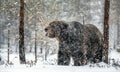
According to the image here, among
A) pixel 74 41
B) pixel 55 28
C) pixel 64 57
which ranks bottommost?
pixel 64 57

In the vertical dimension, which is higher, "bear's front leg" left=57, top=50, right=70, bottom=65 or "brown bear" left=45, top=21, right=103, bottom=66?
"brown bear" left=45, top=21, right=103, bottom=66

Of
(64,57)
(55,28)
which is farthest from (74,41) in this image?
(55,28)

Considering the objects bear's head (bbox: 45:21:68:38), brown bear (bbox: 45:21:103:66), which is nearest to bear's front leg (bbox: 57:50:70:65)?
brown bear (bbox: 45:21:103:66)

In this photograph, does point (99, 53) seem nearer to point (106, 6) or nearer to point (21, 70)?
point (106, 6)

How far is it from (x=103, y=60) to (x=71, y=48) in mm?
Result: 2028

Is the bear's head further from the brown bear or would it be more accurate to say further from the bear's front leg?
the bear's front leg

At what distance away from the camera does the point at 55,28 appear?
14250 mm

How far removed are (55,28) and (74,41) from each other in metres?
1.14

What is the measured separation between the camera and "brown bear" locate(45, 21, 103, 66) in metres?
13.9

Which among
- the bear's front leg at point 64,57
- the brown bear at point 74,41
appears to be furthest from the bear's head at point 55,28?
the bear's front leg at point 64,57

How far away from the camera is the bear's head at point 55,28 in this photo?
46.4ft

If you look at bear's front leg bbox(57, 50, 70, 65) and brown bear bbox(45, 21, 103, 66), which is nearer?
brown bear bbox(45, 21, 103, 66)

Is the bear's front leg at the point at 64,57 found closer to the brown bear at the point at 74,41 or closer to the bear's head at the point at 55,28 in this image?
the brown bear at the point at 74,41

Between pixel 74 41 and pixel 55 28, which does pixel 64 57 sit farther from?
pixel 55 28
